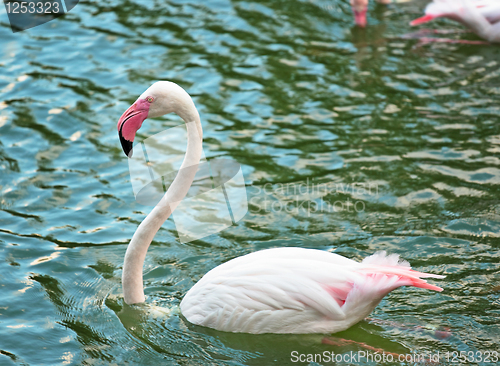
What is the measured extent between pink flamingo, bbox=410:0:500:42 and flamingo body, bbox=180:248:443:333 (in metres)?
5.41

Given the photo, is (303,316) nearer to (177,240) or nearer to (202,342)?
(202,342)

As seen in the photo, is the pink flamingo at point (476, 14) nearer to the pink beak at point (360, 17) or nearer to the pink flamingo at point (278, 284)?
the pink beak at point (360, 17)

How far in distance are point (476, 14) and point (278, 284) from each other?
5.94 meters

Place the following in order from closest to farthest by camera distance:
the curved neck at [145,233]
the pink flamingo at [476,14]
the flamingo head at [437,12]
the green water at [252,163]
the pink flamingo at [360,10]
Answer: the green water at [252,163], the curved neck at [145,233], the pink flamingo at [476,14], the flamingo head at [437,12], the pink flamingo at [360,10]

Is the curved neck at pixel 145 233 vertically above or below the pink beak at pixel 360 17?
below

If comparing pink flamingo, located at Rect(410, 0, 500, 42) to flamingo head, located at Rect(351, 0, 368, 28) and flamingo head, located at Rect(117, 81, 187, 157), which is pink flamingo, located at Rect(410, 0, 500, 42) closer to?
flamingo head, located at Rect(351, 0, 368, 28)

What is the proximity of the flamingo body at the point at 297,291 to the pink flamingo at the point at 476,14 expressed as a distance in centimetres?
541

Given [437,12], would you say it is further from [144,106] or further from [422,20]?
[144,106]

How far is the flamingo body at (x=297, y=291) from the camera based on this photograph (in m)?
3.66

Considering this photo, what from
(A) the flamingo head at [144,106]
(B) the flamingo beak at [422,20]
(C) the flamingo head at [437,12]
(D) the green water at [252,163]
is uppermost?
(A) the flamingo head at [144,106]

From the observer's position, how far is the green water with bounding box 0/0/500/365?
402 cm

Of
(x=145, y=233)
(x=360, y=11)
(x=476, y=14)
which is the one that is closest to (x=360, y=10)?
(x=360, y=11)

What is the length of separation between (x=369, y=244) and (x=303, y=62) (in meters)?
3.83

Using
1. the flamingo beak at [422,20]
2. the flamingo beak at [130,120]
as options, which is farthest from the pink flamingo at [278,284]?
the flamingo beak at [422,20]
